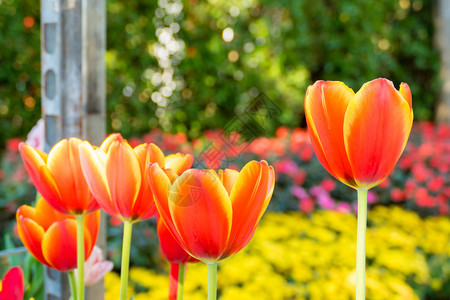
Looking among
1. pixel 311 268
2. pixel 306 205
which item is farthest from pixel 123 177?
pixel 306 205

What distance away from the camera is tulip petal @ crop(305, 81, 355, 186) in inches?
14.0

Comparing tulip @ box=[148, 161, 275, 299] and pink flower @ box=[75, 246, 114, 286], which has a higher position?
tulip @ box=[148, 161, 275, 299]

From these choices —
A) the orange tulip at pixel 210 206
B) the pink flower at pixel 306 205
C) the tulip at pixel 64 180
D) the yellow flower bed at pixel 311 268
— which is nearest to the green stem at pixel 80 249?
the tulip at pixel 64 180

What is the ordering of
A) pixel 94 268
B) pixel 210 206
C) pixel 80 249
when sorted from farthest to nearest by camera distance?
pixel 94 268 → pixel 80 249 → pixel 210 206

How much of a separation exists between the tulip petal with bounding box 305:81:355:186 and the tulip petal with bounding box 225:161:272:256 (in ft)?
0.17

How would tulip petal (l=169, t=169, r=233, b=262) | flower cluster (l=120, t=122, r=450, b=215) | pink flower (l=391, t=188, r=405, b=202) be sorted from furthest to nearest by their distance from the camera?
pink flower (l=391, t=188, r=405, b=202) < flower cluster (l=120, t=122, r=450, b=215) < tulip petal (l=169, t=169, r=233, b=262)

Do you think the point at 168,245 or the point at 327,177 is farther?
the point at 327,177

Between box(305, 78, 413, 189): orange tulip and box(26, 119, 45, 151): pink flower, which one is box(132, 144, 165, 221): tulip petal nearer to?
box(305, 78, 413, 189): orange tulip

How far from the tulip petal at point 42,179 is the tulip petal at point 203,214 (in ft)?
0.51

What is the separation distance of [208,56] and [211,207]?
14.6 feet

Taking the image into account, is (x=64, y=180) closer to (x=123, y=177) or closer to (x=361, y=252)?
(x=123, y=177)

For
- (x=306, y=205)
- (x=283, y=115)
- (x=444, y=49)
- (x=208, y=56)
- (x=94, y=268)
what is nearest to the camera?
(x=94, y=268)

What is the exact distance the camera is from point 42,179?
17.0 inches

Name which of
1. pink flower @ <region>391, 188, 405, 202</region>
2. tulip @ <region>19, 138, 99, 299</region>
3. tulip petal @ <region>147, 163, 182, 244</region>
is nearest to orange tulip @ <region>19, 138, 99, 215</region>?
tulip @ <region>19, 138, 99, 299</region>
